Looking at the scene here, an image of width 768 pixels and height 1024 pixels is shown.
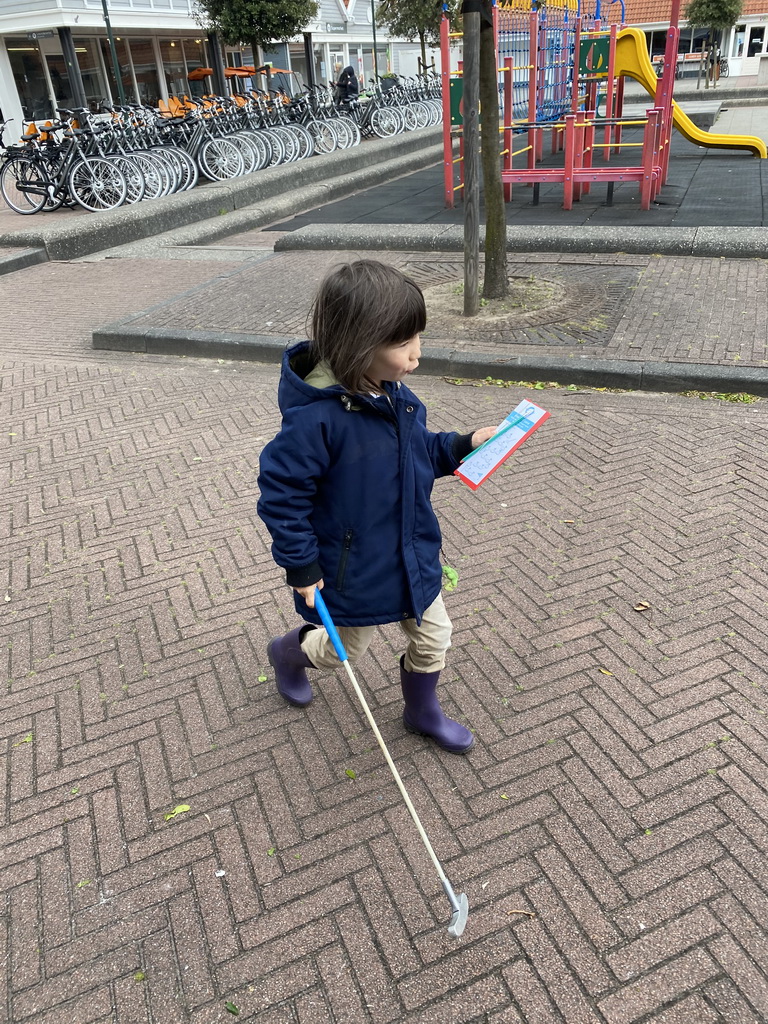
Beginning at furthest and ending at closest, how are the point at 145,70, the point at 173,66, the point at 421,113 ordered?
1. the point at 173,66
2. the point at 145,70
3. the point at 421,113

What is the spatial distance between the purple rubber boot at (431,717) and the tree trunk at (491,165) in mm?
4989

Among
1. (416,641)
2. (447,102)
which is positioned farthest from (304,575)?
(447,102)

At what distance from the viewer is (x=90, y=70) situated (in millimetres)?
25094

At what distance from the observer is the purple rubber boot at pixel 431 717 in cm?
253

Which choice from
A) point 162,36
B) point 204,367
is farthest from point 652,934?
point 162,36

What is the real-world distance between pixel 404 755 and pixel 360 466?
108 cm

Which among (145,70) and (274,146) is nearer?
(274,146)

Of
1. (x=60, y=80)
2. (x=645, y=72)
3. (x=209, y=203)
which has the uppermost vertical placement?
(x=60, y=80)

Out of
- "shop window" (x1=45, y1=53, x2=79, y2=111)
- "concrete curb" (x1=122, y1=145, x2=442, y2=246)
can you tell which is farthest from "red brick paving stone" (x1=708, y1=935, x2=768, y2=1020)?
"shop window" (x1=45, y1=53, x2=79, y2=111)

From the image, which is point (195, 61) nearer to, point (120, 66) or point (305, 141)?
point (120, 66)

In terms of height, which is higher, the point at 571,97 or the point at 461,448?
the point at 571,97

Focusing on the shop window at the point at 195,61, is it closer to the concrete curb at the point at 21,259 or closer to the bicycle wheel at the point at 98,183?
the bicycle wheel at the point at 98,183

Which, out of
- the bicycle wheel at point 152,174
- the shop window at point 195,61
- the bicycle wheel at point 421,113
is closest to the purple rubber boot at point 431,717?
the bicycle wheel at point 152,174

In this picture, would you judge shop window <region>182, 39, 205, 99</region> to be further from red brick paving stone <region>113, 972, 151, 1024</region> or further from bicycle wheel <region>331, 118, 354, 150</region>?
red brick paving stone <region>113, 972, 151, 1024</region>
